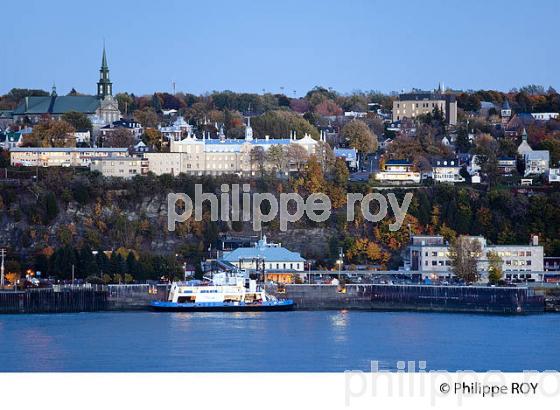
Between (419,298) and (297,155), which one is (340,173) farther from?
(419,298)

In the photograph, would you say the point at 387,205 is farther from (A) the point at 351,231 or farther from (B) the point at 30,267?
(B) the point at 30,267

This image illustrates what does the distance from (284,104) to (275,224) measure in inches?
1275

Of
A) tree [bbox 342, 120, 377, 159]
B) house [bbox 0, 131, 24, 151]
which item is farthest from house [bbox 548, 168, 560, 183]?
house [bbox 0, 131, 24, 151]

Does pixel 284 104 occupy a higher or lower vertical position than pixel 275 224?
higher

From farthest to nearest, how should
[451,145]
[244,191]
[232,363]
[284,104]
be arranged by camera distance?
[284,104] < [451,145] < [244,191] < [232,363]

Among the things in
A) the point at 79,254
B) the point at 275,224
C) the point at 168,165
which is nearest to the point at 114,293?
the point at 79,254

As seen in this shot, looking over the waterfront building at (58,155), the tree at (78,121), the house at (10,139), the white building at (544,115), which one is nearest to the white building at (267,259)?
the waterfront building at (58,155)

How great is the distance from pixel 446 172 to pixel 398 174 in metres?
1.50

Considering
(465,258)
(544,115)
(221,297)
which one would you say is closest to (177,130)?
(544,115)

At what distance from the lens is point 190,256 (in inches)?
1982

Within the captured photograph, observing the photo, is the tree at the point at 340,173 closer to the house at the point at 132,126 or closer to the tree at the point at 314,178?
the tree at the point at 314,178

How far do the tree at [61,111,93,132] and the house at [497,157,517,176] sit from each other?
51.5ft

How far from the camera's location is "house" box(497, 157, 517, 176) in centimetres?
6058

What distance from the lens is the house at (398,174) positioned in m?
58.8
